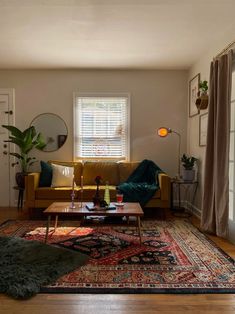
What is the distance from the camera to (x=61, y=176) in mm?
4707

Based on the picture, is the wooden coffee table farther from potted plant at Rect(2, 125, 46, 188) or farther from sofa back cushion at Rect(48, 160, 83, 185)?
potted plant at Rect(2, 125, 46, 188)

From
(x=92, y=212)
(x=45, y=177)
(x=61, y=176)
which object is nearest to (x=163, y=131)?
(x=61, y=176)

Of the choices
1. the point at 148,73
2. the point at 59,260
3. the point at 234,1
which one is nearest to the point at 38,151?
the point at 148,73

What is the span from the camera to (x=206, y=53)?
4.35 m

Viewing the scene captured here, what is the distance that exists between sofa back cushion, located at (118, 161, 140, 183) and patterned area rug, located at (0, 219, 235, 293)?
1128mm

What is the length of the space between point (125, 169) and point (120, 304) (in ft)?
10.3

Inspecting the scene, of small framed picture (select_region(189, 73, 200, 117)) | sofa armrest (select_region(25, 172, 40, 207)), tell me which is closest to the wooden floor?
sofa armrest (select_region(25, 172, 40, 207))

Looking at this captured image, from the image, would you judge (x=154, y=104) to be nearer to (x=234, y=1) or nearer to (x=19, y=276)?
→ (x=234, y=1)

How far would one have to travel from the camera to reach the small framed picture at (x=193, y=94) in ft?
15.8

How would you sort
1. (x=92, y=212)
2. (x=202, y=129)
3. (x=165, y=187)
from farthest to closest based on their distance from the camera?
1. (x=202, y=129)
2. (x=165, y=187)
3. (x=92, y=212)

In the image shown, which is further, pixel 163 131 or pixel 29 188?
pixel 163 131

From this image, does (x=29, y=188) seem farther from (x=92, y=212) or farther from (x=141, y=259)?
(x=141, y=259)

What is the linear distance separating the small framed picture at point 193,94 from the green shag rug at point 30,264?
3.20 metres

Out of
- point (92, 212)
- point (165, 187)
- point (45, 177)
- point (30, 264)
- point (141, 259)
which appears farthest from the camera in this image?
point (45, 177)
